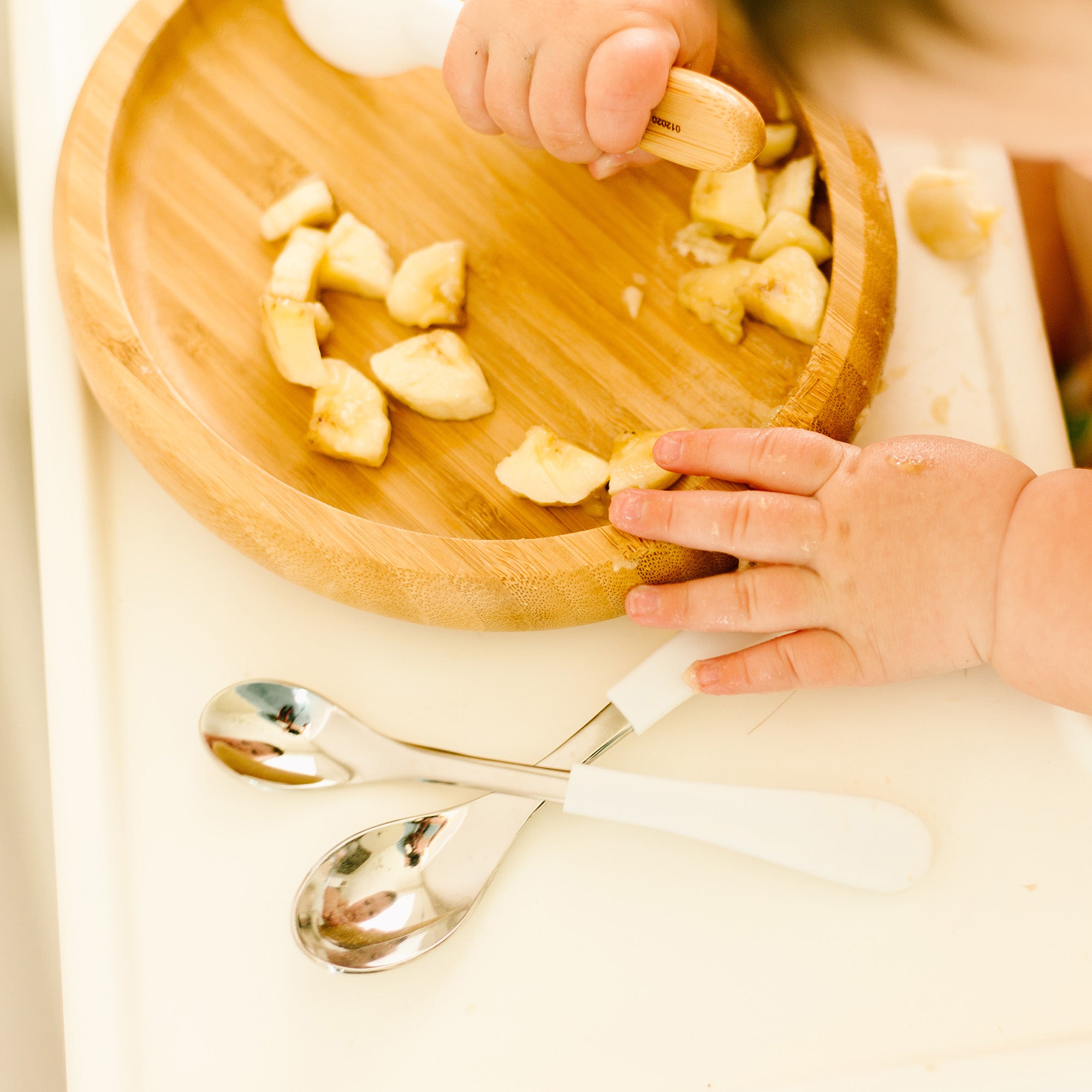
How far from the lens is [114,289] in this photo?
53 centimetres

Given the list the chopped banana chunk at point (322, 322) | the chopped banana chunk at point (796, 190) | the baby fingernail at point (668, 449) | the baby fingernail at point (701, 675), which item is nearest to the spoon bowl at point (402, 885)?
the baby fingernail at point (701, 675)

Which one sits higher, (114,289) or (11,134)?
(11,134)

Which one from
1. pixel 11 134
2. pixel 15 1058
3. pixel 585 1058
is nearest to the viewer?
pixel 585 1058

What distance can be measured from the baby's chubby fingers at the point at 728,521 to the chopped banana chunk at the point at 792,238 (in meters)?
0.18

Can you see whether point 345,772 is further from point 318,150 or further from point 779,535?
point 318,150

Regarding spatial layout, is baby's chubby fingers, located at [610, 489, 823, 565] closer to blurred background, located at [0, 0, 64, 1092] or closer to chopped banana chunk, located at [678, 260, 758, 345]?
chopped banana chunk, located at [678, 260, 758, 345]

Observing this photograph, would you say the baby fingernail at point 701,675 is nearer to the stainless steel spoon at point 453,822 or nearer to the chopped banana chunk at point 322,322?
the stainless steel spoon at point 453,822

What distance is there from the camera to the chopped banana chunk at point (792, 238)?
580mm

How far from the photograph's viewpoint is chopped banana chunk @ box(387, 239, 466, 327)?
584 millimetres

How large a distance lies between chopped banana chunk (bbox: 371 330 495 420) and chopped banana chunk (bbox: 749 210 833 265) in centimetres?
21

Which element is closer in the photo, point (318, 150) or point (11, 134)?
point (318, 150)

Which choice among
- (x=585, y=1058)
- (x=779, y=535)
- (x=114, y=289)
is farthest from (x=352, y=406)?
(x=585, y=1058)

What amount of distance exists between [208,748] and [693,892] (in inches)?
11.6

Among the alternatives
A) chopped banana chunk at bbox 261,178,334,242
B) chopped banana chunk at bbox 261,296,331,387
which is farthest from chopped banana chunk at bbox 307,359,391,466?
chopped banana chunk at bbox 261,178,334,242
